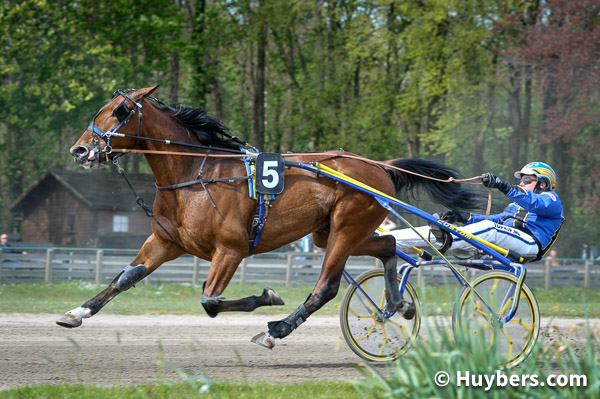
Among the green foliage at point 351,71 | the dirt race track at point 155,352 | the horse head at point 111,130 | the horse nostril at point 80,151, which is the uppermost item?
the green foliage at point 351,71

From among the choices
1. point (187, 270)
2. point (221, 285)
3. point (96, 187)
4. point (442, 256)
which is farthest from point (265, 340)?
point (96, 187)

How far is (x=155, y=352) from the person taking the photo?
653 cm

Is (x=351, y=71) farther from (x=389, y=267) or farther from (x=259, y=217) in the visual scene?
(x=259, y=217)

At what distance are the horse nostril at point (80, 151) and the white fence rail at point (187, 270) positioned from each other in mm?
9229

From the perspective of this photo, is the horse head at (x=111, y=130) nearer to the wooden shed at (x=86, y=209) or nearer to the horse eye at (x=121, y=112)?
the horse eye at (x=121, y=112)

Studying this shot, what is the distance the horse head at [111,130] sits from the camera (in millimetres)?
5863

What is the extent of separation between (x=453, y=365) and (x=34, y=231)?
28.2 m

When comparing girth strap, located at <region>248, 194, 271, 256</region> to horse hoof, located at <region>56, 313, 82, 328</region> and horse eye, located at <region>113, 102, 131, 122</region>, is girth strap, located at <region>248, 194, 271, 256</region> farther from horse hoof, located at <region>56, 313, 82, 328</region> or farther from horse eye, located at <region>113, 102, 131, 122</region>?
horse hoof, located at <region>56, 313, 82, 328</region>

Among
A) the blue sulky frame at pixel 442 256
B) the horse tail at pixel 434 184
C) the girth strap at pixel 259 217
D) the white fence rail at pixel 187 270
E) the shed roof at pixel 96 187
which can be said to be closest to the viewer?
the girth strap at pixel 259 217

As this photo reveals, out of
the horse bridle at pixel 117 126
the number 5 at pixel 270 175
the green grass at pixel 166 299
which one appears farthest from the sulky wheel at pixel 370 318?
the green grass at pixel 166 299

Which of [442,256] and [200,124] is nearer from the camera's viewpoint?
[442,256]

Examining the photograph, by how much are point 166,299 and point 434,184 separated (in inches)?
284

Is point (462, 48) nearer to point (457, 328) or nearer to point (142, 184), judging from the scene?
point (142, 184)

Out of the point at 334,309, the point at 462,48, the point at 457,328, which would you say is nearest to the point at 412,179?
the point at 457,328
